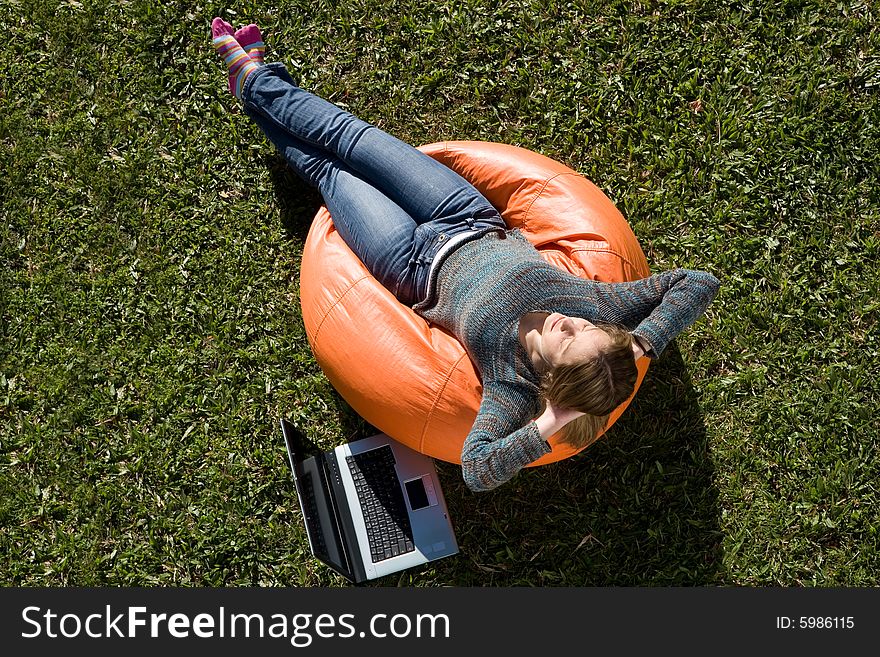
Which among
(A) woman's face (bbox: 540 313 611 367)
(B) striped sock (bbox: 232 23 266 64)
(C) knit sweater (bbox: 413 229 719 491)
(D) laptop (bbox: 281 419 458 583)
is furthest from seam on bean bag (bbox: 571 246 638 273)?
(B) striped sock (bbox: 232 23 266 64)

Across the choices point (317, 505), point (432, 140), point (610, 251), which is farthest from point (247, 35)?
point (317, 505)

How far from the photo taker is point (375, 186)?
3.12 meters

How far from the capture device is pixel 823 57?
369 centimetres

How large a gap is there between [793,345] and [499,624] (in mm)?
1883

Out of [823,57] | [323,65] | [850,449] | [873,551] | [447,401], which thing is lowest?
[873,551]

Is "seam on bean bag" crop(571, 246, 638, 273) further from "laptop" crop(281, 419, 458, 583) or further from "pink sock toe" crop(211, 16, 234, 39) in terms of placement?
"pink sock toe" crop(211, 16, 234, 39)

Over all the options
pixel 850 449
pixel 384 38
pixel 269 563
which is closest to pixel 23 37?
pixel 384 38

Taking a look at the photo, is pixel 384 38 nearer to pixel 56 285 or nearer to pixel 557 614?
pixel 56 285

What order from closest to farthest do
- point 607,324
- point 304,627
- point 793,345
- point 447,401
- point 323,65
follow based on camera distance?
point 607,324
point 447,401
point 304,627
point 793,345
point 323,65

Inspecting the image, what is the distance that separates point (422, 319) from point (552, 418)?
0.74 metres

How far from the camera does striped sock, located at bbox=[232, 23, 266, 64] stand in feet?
11.6

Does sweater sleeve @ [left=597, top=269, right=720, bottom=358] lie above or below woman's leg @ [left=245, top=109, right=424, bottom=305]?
below

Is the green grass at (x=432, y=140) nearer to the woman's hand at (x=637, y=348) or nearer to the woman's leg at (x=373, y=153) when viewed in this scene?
the woman's leg at (x=373, y=153)

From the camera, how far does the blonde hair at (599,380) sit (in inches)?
88.7
